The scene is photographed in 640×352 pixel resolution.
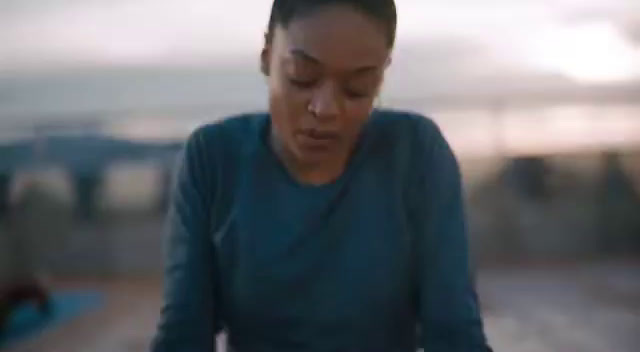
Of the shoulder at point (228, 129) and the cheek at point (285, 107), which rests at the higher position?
the cheek at point (285, 107)

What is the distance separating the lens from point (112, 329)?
3406mm

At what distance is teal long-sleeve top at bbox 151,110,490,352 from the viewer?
91 cm

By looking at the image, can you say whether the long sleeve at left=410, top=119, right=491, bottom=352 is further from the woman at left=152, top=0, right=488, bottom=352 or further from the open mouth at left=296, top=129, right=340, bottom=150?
the open mouth at left=296, top=129, right=340, bottom=150

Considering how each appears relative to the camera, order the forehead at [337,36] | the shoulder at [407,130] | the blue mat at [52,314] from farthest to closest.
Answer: the blue mat at [52,314], the shoulder at [407,130], the forehead at [337,36]

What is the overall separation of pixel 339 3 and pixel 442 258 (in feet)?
0.90

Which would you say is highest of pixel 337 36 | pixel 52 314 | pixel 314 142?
pixel 337 36

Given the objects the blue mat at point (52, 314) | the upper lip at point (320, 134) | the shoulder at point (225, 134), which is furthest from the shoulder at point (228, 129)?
the blue mat at point (52, 314)

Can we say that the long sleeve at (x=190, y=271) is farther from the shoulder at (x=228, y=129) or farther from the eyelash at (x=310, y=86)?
the eyelash at (x=310, y=86)

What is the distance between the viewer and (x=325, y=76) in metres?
0.86

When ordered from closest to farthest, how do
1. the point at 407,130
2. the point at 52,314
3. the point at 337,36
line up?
the point at 337,36
the point at 407,130
the point at 52,314

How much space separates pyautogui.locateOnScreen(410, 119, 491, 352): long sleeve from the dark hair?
0.15 metres

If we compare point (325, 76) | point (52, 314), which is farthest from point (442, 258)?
point (52, 314)

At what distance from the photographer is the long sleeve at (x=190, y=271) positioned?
921mm

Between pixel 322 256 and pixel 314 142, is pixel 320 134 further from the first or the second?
pixel 322 256
